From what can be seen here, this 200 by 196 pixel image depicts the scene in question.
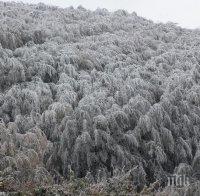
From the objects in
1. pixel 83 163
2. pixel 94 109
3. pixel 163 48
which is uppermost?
pixel 163 48

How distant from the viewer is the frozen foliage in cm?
1104

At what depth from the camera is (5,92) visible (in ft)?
42.6

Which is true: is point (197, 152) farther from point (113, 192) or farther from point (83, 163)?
point (113, 192)

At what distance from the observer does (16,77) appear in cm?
1362

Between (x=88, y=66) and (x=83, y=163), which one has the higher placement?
(x=88, y=66)

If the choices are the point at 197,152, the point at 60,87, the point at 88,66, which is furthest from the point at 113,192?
the point at 88,66

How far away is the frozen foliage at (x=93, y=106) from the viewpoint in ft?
36.2

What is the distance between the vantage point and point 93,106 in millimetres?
12234

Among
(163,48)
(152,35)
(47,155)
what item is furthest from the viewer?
(152,35)

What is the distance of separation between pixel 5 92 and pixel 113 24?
870cm

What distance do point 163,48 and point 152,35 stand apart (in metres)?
2.20

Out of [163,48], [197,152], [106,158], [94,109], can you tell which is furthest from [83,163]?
[163,48]

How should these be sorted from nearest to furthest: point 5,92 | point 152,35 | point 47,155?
1. point 47,155
2. point 5,92
3. point 152,35

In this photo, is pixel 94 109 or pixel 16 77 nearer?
pixel 94 109
